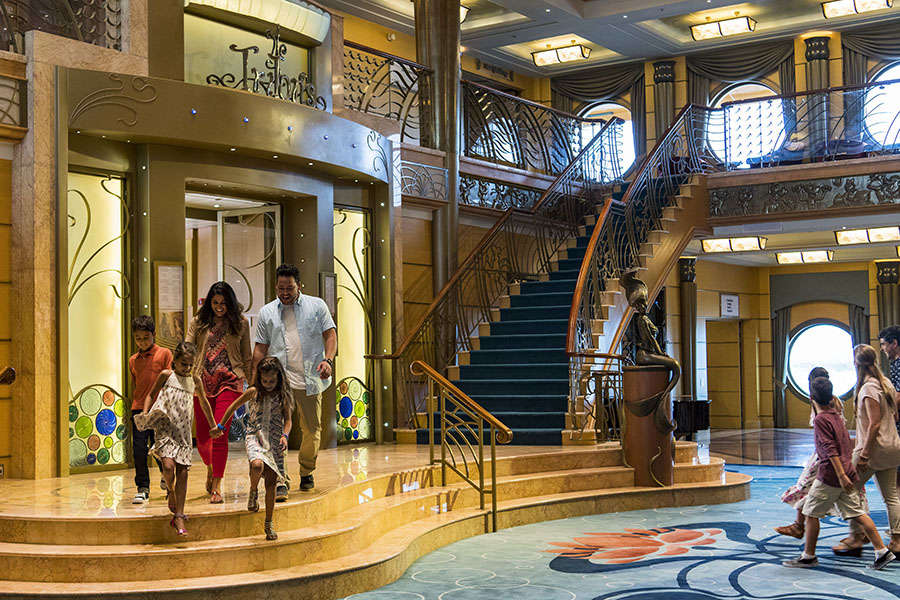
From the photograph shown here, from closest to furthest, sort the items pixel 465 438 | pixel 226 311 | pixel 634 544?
pixel 226 311
pixel 634 544
pixel 465 438

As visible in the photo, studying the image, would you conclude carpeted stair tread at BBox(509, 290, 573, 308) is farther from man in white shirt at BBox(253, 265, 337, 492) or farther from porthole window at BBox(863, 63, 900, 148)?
man in white shirt at BBox(253, 265, 337, 492)

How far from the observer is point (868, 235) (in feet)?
45.6

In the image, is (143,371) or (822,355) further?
(822,355)

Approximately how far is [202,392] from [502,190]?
6981 mm

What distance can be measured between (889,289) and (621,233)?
28.3 feet

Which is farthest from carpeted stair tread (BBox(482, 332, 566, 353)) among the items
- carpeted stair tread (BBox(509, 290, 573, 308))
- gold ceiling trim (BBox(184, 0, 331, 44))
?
gold ceiling trim (BBox(184, 0, 331, 44))

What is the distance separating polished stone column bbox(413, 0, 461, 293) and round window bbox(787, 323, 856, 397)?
10128 mm

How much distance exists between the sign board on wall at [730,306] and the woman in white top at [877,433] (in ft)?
40.7

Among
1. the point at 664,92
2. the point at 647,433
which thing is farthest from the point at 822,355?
the point at 647,433

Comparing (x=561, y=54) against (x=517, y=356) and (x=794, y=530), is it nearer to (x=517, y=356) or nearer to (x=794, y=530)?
(x=517, y=356)

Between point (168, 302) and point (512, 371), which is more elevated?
point (168, 302)

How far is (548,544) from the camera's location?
263 inches

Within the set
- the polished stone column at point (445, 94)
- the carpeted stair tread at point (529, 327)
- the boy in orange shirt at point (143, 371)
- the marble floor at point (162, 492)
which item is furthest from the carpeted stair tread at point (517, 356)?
the boy in orange shirt at point (143, 371)

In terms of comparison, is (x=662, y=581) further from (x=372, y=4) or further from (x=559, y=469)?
(x=372, y=4)
